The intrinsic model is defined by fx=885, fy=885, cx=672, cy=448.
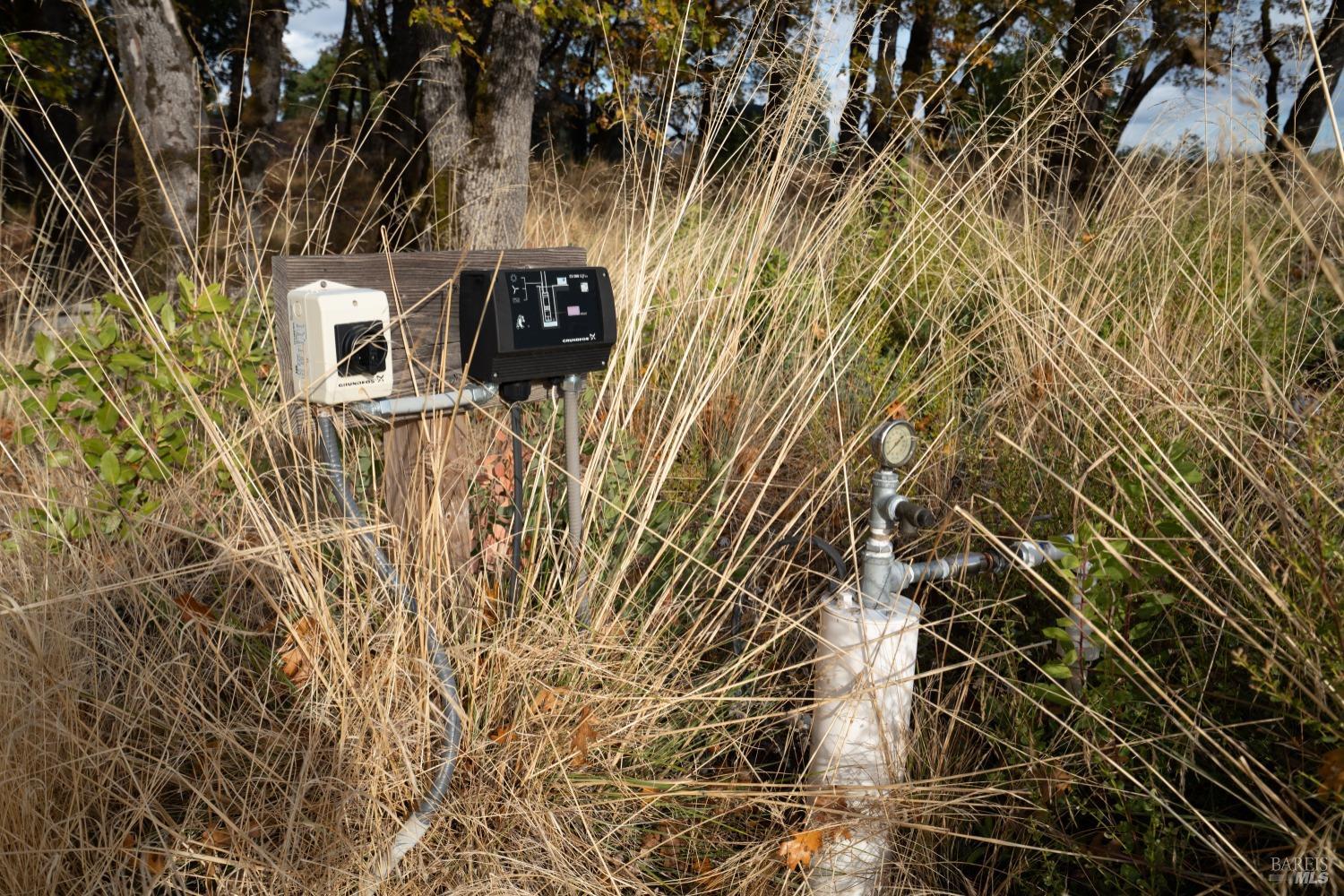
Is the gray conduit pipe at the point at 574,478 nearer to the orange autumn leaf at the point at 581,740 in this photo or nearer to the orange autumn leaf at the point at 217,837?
the orange autumn leaf at the point at 581,740

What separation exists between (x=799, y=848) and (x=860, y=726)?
243mm

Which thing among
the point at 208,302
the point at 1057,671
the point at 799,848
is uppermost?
the point at 208,302

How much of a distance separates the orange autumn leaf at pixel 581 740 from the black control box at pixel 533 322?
645mm

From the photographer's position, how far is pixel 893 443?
1.56 m

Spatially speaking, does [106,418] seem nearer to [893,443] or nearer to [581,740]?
[581,740]

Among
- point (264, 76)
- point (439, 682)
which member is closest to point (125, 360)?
point (439, 682)

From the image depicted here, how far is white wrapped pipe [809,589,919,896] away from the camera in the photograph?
1.56 metres

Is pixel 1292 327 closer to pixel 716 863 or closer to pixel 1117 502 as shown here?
pixel 1117 502

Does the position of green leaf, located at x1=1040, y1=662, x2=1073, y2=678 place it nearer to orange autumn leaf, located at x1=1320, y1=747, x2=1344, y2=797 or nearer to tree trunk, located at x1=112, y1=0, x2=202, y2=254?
orange autumn leaf, located at x1=1320, y1=747, x2=1344, y2=797

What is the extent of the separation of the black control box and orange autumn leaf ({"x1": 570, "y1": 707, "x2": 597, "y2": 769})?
2.12 feet

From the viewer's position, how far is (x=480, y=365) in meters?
1.65

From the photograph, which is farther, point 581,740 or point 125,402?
point 125,402

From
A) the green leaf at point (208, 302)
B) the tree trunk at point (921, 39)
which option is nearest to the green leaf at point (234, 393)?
the green leaf at point (208, 302)

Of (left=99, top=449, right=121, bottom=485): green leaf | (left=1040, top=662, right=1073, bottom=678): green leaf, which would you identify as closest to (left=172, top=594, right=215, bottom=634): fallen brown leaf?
(left=99, top=449, right=121, bottom=485): green leaf
